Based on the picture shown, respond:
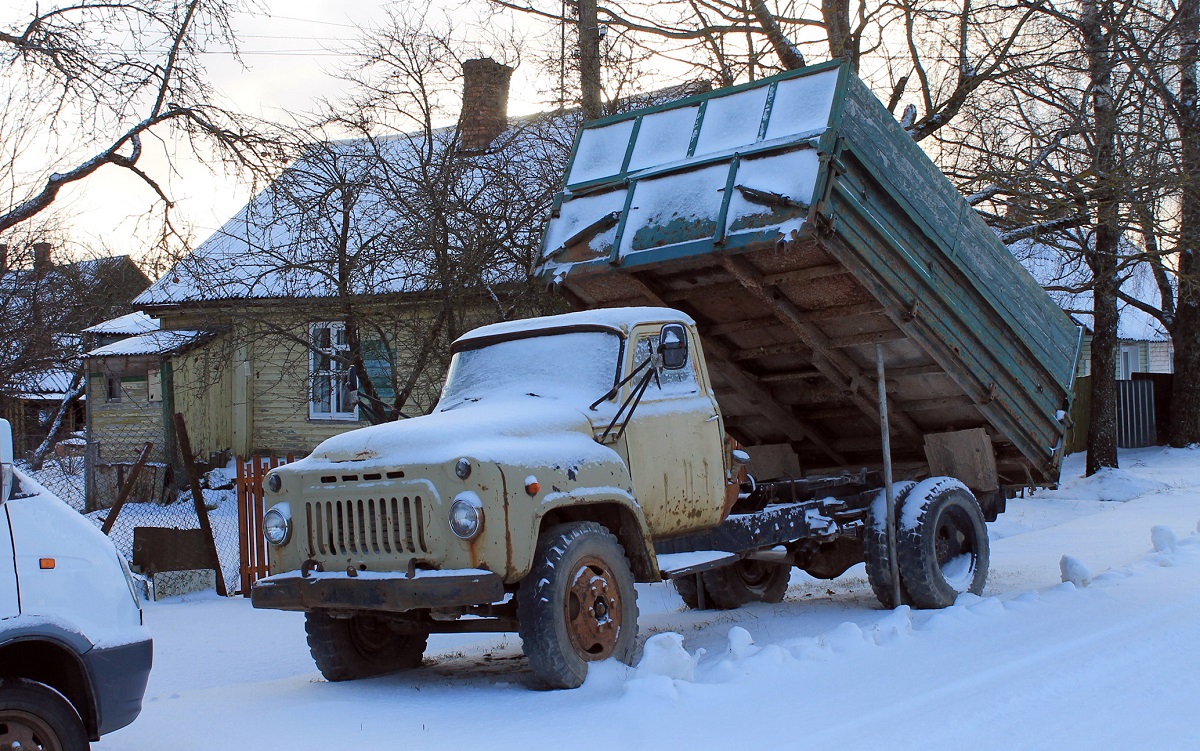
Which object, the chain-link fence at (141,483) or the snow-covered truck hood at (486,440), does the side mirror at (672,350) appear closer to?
the snow-covered truck hood at (486,440)

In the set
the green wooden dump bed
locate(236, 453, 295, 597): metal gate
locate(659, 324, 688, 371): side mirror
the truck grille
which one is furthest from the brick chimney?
the truck grille

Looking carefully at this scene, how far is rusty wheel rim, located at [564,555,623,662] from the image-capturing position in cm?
592

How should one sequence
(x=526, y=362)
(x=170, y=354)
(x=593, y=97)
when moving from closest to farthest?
1. (x=526, y=362)
2. (x=593, y=97)
3. (x=170, y=354)

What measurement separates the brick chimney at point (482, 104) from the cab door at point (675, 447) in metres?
6.73

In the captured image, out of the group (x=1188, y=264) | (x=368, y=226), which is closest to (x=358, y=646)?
(x=368, y=226)

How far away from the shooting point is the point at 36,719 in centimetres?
406

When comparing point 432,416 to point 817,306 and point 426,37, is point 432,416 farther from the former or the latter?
point 426,37

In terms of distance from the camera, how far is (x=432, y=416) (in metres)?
6.70

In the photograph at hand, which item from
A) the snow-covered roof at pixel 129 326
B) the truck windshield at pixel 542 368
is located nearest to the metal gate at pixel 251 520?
the truck windshield at pixel 542 368

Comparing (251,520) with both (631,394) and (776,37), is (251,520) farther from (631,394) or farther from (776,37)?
(776,37)

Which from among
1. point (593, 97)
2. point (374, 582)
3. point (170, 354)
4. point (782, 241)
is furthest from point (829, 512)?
point (170, 354)

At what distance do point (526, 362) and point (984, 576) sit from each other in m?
4.08

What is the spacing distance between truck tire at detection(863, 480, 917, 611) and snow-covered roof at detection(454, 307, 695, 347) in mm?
2215

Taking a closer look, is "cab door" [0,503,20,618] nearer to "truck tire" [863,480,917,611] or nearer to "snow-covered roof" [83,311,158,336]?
"truck tire" [863,480,917,611]
